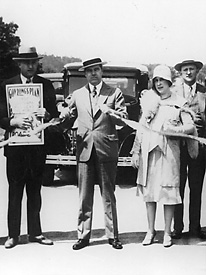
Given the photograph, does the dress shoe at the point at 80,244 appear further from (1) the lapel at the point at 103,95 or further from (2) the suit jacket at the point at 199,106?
(2) the suit jacket at the point at 199,106

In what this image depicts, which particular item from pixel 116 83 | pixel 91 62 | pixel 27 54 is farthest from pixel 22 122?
pixel 116 83

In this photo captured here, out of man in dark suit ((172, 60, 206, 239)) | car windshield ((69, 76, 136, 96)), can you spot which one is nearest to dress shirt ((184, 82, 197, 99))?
man in dark suit ((172, 60, 206, 239))

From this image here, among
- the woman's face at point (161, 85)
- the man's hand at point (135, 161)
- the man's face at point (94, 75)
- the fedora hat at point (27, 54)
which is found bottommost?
the man's hand at point (135, 161)

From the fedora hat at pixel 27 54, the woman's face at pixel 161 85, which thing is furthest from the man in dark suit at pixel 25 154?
the woman's face at pixel 161 85

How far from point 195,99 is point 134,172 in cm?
101

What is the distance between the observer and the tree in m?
5.62

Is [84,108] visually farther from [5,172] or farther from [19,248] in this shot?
[19,248]

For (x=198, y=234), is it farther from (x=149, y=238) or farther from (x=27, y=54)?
(x=27, y=54)

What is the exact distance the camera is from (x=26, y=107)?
5645 millimetres

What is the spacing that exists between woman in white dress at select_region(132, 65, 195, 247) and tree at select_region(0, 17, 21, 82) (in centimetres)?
149

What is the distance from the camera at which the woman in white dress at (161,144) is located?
5570mm

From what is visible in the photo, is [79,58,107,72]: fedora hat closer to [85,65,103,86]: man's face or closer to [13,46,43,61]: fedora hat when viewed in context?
[85,65,103,86]: man's face

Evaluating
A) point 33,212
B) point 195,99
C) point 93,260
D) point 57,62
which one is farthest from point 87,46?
point 93,260

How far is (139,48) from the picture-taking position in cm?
564
